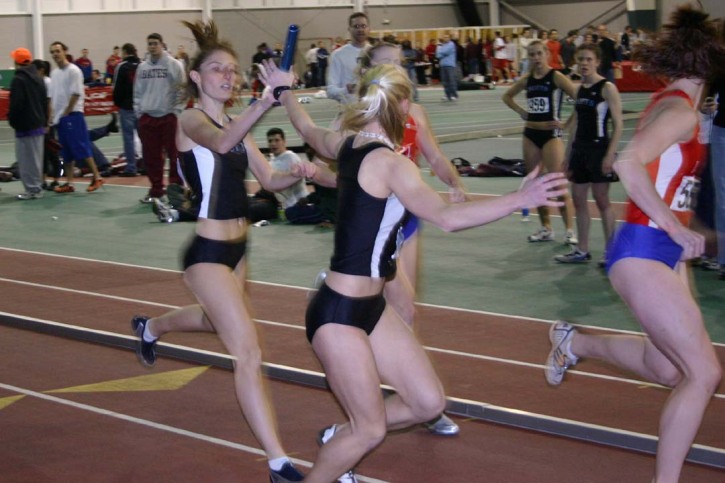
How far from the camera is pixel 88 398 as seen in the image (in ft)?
21.9

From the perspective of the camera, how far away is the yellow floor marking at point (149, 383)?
6875mm

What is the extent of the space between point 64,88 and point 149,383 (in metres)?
10.4

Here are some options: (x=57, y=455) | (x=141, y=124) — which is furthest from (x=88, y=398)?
(x=141, y=124)

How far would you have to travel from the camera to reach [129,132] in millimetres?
17750

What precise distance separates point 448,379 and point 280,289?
321 centimetres

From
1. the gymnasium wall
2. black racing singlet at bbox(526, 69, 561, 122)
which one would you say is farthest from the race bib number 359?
the gymnasium wall

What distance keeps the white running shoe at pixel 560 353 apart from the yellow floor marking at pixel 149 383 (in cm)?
251

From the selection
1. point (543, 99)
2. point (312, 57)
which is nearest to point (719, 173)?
point (543, 99)

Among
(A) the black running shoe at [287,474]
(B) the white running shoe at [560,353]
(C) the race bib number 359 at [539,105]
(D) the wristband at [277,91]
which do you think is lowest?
(A) the black running shoe at [287,474]

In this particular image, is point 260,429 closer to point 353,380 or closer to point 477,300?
point 353,380

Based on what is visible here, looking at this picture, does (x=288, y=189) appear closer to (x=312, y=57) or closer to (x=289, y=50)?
(x=289, y=50)

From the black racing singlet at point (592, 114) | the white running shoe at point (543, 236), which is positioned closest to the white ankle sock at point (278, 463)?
the black racing singlet at point (592, 114)

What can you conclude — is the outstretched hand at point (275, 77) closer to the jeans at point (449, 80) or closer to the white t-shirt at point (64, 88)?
the white t-shirt at point (64, 88)

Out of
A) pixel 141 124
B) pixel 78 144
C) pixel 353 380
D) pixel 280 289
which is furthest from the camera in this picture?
pixel 78 144
